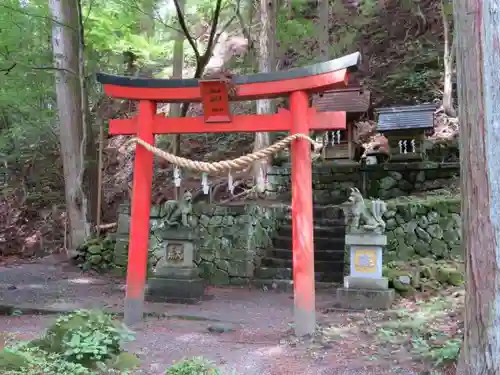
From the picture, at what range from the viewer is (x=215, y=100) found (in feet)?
19.0

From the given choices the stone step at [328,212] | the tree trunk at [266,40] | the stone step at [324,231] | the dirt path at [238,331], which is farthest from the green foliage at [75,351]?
the tree trunk at [266,40]

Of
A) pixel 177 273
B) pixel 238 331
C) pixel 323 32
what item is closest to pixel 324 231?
pixel 177 273

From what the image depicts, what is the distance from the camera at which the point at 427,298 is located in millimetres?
6680

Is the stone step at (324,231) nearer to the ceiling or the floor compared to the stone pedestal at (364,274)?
nearer to the ceiling

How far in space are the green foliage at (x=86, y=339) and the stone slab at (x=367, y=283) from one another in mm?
3683

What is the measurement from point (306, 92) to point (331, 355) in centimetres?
288

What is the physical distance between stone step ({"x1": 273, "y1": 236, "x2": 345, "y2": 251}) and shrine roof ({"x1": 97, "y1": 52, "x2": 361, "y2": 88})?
435cm

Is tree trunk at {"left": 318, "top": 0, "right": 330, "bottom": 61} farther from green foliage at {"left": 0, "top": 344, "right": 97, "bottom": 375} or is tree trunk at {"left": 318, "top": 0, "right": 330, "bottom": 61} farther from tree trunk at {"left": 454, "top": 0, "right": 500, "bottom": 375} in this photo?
green foliage at {"left": 0, "top": 344, "right": 97, "bottom": 375}

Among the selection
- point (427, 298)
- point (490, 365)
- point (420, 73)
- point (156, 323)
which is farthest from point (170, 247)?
point (420, 73)

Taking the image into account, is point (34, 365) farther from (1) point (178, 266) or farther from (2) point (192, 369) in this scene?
(1) point (178, 266)

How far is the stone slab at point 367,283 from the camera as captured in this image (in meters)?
6.66

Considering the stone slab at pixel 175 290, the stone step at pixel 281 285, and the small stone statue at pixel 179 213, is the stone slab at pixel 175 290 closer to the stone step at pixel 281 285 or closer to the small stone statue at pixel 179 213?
the small stone statue at pixel 179 213

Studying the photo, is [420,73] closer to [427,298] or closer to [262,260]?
[262,260]

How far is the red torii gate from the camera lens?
212 inches
